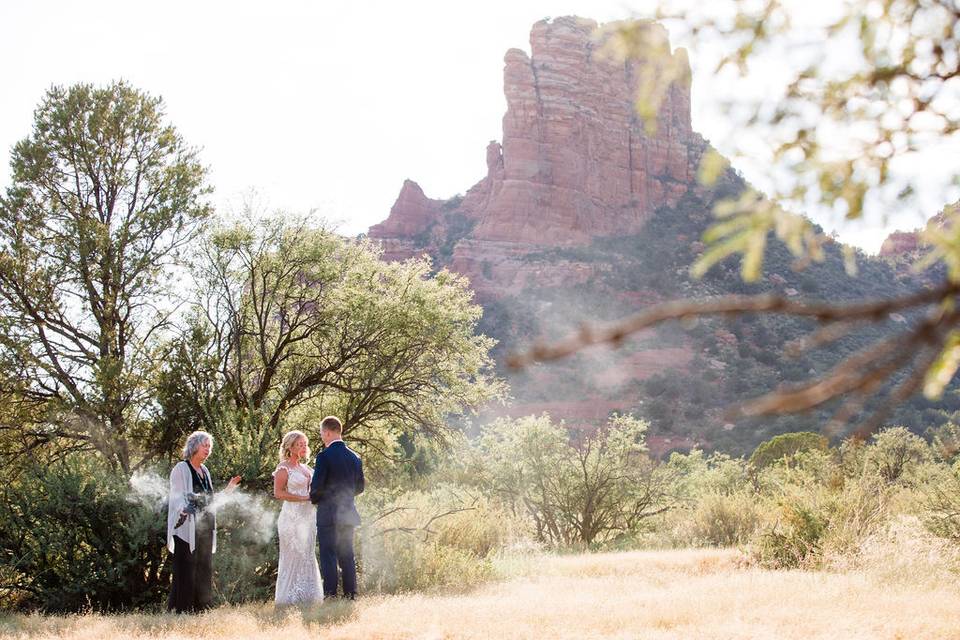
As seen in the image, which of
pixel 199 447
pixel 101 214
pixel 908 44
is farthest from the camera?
pixel 101 214

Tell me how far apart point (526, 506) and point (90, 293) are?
34.9 ft

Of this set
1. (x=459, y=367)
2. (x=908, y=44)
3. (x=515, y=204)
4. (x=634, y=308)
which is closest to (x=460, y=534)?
(x=459, y=367)

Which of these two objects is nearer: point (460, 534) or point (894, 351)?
point (894, 351)

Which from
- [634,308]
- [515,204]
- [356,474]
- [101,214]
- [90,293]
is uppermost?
[515,204]

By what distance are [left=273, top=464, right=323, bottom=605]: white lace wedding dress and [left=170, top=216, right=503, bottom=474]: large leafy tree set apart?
4098 mm

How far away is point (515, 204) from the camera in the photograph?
7194cm

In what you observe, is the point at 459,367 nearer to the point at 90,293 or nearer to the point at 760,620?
the point at 90,293

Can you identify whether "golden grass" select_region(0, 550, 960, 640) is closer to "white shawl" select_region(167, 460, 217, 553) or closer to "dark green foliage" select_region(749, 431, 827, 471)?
"white shawl" select_region(167, 460, 217, 553)

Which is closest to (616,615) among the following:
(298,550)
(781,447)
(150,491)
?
(298,550)

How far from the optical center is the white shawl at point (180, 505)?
281 inches

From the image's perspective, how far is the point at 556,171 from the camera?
247 ft

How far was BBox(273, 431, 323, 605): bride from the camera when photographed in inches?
295

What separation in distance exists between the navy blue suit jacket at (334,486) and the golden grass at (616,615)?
2.64 ft

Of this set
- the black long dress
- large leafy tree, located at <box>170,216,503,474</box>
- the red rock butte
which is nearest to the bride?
the black long dress
